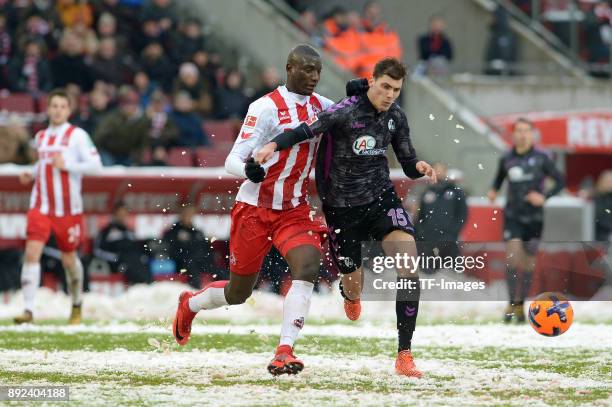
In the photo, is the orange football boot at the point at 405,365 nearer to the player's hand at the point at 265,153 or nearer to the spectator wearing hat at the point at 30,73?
the player's hand at the point at 265,153

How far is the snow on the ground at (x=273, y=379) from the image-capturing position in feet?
28.8

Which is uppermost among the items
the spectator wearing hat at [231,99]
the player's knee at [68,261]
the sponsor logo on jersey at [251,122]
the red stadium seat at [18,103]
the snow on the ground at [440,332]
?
the spectator wearing hat at [231,99]

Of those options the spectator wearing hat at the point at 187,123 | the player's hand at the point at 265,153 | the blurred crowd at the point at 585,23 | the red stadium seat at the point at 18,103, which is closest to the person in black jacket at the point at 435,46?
the blurred crowd at the point at 585,23

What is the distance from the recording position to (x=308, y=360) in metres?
11.1

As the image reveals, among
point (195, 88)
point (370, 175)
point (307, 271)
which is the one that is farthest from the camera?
point (195, 88)

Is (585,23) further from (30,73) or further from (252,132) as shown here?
(252,132)

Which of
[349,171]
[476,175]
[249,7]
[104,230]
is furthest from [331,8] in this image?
[349,171]

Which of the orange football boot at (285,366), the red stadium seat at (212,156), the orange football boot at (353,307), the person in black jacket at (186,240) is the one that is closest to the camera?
the orange football boot at (285,366)

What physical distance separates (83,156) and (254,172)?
5.71 m

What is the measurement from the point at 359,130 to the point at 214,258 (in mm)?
4926

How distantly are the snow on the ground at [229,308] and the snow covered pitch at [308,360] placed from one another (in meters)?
0.04

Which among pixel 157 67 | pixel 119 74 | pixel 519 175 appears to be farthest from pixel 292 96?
pixel 157 67

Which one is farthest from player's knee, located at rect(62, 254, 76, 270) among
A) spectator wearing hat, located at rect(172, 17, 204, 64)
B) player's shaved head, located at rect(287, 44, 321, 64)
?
Answer: spectator wearing hat, located at rect(172, 17, 204, 64)

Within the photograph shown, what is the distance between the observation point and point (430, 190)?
17.2 metres
